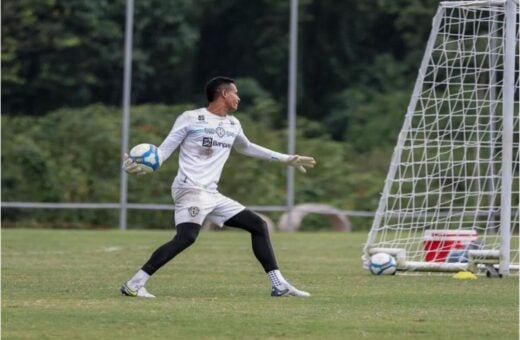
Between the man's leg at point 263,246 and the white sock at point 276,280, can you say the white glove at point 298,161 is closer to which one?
the man's leg at point 263,246

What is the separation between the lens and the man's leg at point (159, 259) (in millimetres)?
12711

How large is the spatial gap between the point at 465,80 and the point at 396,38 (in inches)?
1103

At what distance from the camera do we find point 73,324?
1023 centimetres

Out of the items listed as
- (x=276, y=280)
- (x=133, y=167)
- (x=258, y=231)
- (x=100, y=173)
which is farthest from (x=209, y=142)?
(x=100, y=173)

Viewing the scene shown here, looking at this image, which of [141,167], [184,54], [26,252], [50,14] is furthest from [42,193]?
[141,167]

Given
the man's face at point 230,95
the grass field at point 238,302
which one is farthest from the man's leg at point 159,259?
the man's face at point 230,95

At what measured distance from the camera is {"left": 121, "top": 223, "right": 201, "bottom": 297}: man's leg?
12.7 metres

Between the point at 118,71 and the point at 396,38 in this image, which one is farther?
the point at 396,38

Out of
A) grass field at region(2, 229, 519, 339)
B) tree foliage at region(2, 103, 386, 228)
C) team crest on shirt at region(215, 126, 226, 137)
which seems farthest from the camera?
tree foliage at region(2, 103, 386, 228)

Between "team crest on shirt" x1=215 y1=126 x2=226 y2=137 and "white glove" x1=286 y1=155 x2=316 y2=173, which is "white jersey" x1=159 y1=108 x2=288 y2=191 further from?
"white glove" x1=286 y1=155 x2=316 y2=173

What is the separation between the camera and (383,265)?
649 inches

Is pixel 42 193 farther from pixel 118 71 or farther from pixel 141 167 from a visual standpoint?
pixel 141 167

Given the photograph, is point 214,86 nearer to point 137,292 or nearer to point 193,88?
point 137,292

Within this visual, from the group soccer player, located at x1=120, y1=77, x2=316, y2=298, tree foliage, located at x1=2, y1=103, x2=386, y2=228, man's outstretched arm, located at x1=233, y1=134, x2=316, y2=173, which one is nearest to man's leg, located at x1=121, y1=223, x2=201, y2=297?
soccer player, located at x1=120, y1=77, x2=316, y2=298
